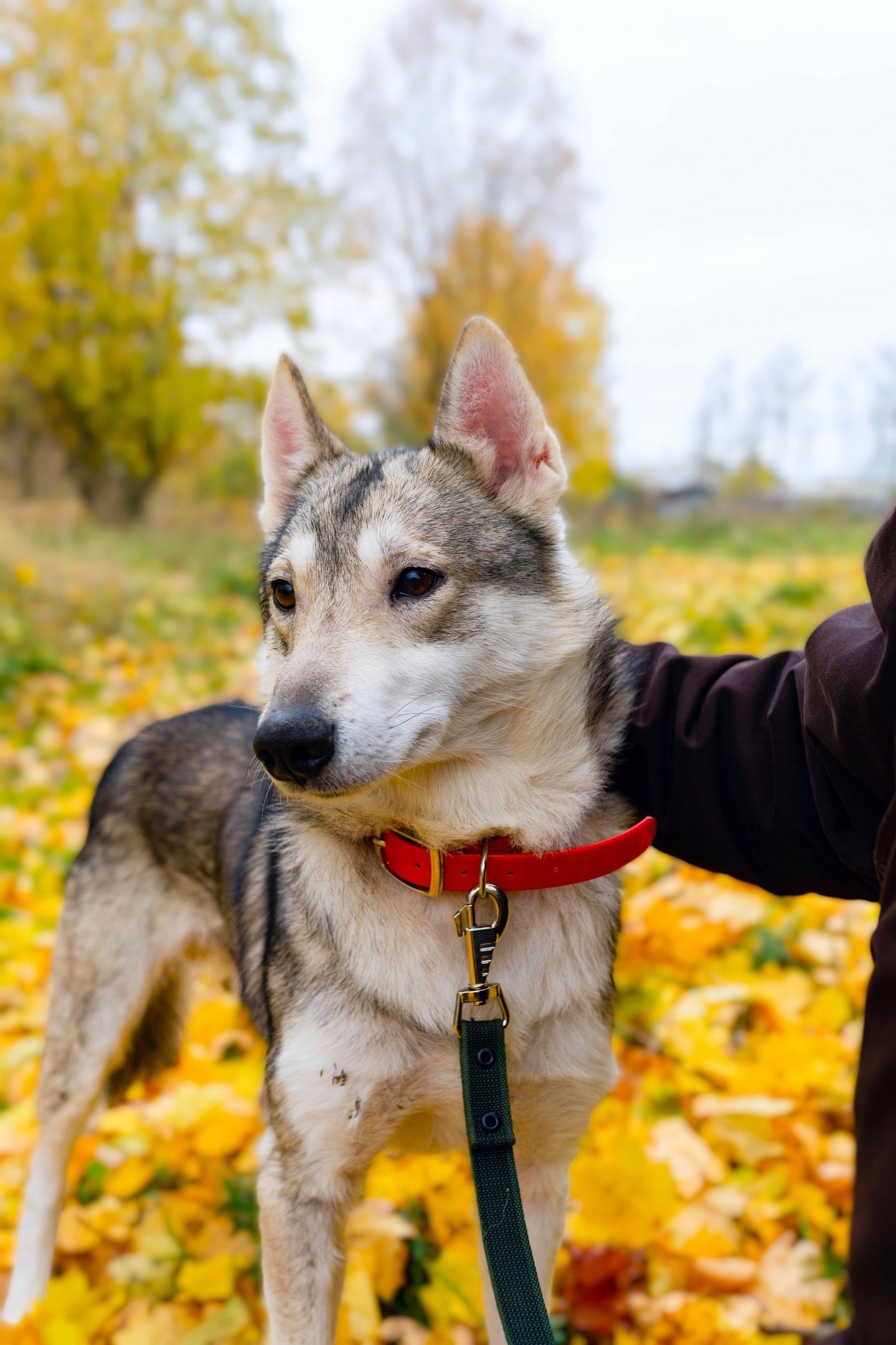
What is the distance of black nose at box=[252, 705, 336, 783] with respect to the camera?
1682mm

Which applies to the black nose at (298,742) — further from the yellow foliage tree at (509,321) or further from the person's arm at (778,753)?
the yellow foliage tree at (509,321)

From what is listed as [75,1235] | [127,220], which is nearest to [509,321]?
[127,220]

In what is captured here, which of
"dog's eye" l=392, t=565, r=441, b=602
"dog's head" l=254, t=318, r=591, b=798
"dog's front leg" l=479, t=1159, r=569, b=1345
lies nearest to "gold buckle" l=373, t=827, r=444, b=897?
"dog's head" l=254, t=318, r=591, b=798

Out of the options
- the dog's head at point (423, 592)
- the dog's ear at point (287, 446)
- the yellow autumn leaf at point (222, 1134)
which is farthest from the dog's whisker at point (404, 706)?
the yellow autumn leaf at point (222, 1134)

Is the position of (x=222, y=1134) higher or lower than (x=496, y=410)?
lower

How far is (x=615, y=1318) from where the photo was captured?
2.30 meters

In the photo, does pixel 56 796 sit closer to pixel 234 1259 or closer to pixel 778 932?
pixel 234 1259

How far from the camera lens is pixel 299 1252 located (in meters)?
1.94

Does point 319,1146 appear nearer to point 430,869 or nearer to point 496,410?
point 430,869

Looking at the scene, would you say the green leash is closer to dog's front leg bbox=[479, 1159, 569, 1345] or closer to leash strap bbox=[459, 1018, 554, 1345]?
leash strap bbox=[459, 1018, 554, 1345]

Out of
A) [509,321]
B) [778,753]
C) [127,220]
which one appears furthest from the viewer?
[509,321]

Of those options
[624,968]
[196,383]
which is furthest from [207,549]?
[624,968]

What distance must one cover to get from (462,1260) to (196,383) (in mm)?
14653

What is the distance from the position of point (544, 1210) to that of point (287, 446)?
6.27 ft
